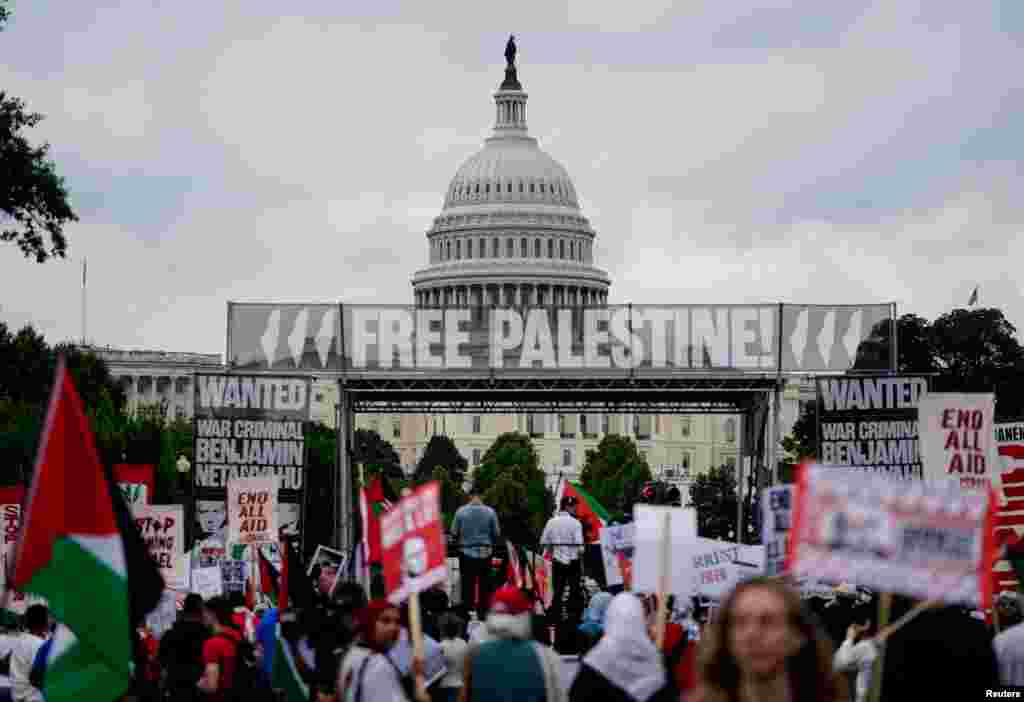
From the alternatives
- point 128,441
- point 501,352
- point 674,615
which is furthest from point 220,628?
point 128,441

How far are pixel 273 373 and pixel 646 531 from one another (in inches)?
1192

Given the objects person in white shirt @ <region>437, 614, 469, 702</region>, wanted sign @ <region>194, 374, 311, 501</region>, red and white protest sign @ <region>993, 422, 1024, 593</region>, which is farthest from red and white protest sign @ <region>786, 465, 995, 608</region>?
wanted sign @ <region>194, 374, 311, 501</region>

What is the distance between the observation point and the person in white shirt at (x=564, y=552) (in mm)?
30938

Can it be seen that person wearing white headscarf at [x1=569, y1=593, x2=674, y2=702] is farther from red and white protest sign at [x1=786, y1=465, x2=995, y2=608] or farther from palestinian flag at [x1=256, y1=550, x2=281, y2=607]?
palestinian flag at [x1=256, y1=550, x2=281, y2=607]

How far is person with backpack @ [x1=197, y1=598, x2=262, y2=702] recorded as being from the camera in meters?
15.4

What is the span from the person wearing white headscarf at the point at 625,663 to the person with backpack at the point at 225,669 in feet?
12.9

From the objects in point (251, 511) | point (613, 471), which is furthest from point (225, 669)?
point (613, 471)

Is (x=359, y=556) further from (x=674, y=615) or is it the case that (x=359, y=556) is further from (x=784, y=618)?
(x=784, y=618)

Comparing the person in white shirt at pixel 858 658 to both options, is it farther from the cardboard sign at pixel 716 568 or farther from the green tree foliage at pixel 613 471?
the green tree foliage at pixel 613 471

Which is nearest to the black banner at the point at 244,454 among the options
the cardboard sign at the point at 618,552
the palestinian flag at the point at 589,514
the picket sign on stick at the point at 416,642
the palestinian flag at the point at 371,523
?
the palestinian flag at the point at 589,514

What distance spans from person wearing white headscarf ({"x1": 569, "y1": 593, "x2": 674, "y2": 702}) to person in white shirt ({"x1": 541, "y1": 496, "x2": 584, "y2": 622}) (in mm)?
18421

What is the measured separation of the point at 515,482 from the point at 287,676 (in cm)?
15615

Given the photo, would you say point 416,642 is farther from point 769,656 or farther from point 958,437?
point 958,437

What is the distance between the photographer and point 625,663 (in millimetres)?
11914
